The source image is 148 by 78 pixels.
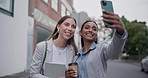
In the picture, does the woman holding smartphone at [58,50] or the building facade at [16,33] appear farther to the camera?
the building facade at [16,33]

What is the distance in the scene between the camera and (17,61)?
40.8 feet

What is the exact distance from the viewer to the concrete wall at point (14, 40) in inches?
419

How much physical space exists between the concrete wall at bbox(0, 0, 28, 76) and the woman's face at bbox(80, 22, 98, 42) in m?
8.20

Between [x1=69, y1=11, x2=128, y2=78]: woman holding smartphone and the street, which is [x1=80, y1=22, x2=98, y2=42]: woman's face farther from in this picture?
the street

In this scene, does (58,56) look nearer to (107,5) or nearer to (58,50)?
(58,50)

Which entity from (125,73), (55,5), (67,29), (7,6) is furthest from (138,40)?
(67,29)

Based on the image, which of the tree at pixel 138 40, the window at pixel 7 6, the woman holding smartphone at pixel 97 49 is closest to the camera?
the woman holding smartphone at pixel 97 49

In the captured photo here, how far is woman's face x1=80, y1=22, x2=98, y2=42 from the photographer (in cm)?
265

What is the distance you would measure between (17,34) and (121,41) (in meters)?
10.6

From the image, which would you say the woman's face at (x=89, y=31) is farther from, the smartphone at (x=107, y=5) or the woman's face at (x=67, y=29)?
the smartphone at (x=107, y=5)

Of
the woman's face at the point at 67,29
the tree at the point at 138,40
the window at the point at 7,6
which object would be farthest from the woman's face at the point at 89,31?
the tree at the point at 138,40

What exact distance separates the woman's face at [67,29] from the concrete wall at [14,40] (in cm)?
803

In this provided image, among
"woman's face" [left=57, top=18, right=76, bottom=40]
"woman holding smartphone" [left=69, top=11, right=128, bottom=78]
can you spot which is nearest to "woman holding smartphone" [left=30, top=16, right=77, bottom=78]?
"woman's face" [left=57, top=18, right=76, bottom=40]

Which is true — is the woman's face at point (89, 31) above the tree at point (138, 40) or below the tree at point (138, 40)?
below
